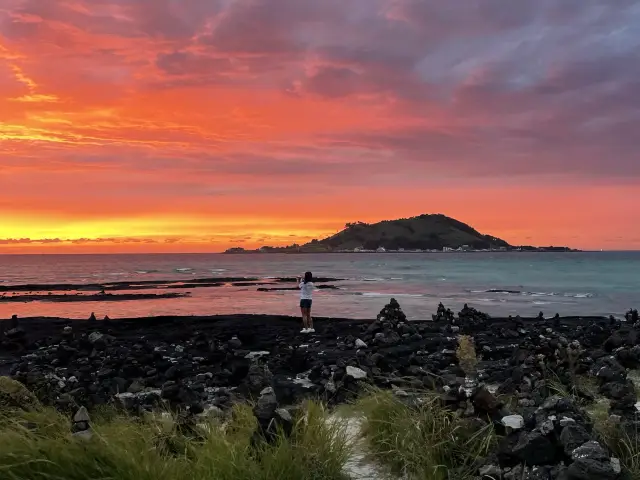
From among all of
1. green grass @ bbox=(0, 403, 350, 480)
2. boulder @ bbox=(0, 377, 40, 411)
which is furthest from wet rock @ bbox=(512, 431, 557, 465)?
boulder @ bbox=(0, 377, 40, 411)

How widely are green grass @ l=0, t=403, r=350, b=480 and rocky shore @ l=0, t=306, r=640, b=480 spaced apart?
457 mm

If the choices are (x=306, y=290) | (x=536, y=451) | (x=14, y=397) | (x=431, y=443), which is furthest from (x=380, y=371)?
(x=306, y=290)

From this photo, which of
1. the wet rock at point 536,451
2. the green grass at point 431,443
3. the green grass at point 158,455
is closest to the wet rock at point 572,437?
the wet rock at point 536,451

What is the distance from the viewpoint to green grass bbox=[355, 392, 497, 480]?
550 centimetres

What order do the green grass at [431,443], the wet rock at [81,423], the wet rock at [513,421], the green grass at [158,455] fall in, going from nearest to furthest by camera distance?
the green grass at [158,455] < the wet rock at [81,423] < the green grass at [431,443] < the wet rock at [513,421]

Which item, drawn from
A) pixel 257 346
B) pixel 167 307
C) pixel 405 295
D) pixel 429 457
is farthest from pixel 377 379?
pixel 405 295

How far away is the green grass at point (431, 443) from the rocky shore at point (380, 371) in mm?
174

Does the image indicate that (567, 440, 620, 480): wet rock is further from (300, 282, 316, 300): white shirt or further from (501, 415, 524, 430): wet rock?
(300, 282, 316, 300): white shirt

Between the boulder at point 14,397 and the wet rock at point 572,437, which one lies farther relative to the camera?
the boulder at point 14,397

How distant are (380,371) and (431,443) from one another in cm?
673

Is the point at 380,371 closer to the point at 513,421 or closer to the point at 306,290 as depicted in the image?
the point at 513,421

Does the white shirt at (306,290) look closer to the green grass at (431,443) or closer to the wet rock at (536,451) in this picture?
the green grass at (431,443)

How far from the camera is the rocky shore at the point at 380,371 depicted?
17.6 ft

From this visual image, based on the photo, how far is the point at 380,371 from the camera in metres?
12.5
